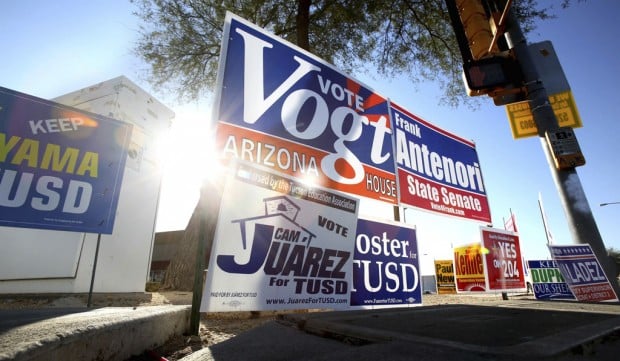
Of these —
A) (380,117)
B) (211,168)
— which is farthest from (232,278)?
(380,117)

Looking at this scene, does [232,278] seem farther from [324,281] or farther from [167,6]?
[167,6]

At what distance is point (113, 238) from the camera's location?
4.70m

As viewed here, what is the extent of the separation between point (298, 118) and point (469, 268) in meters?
4.22

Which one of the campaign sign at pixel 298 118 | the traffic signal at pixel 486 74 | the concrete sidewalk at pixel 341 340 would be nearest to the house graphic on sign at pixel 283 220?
the campaign sign at pixel 298 118

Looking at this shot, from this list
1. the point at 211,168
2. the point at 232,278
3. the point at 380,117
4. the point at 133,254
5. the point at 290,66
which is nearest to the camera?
the point at 232,278

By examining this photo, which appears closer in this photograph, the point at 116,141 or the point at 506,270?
the point at 116,141

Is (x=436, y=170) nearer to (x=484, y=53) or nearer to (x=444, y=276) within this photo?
(x=484, y=53)

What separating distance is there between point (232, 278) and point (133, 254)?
409cm

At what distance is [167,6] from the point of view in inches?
313

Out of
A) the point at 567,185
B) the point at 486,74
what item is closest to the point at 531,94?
the point at 486,74

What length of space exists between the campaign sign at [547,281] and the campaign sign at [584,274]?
214cm

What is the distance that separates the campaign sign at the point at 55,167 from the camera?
112 inches

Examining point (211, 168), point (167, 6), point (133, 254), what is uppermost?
point (167, 6)

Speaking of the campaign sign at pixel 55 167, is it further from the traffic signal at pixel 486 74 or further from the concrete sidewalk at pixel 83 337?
the traffic signal at pixel 486 74
